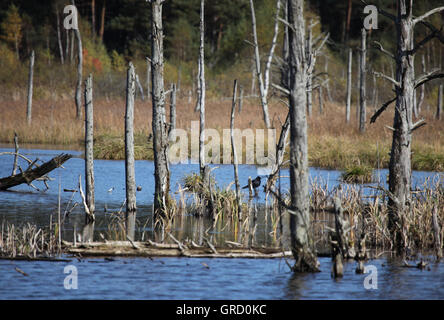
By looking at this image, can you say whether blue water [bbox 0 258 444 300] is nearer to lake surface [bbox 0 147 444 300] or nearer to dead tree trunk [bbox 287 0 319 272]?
lake surface [bbox 0 147 444 300]

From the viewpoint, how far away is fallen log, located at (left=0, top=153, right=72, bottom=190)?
14.5m

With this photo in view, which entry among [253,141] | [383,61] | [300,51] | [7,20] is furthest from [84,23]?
[300,51]

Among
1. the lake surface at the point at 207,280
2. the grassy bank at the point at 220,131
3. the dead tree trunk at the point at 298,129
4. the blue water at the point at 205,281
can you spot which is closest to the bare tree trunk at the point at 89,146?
the lake surface at the point at 207,280

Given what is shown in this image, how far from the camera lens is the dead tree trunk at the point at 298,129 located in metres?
9.10

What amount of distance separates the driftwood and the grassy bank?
10911 millimetres

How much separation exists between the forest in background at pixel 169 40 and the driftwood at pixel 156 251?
35.6 meters

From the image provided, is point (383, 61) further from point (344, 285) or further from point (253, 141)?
point (344, 285)

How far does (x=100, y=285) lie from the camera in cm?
912

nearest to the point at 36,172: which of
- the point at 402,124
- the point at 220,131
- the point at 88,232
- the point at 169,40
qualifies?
the point at 88,232

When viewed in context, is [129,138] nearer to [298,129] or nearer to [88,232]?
[88,232]

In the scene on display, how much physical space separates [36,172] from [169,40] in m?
40.9

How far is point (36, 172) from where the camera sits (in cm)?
1554
